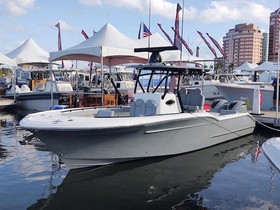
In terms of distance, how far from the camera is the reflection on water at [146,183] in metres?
5.83

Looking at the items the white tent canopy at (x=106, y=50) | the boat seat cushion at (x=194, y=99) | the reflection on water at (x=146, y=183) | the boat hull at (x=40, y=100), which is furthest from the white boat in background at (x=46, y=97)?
the reflection on water at (x=146, y=183)

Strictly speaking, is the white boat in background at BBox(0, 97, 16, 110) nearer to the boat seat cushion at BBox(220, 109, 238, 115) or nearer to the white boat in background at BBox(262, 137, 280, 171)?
the boat seat cushion at BBox(220, 109, 238, 115)

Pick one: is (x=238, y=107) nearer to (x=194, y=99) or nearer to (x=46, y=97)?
(x=194, y=99)

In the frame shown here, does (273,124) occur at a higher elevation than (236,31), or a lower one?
lower

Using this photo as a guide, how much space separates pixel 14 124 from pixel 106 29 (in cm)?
546

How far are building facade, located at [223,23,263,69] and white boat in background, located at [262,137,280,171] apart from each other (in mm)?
65356

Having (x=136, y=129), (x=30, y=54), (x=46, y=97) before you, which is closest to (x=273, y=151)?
(x=136, y=129)

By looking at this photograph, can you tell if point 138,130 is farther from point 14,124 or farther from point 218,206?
point 14,124

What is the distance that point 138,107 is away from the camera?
28.0ft

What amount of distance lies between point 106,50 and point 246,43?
62.6m

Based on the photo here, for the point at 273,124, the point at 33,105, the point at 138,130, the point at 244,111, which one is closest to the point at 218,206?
the point at 138,130

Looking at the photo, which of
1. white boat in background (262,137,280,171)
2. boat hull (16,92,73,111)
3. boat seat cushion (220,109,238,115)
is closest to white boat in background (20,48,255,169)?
boat seat cushion (220,109,238,115)

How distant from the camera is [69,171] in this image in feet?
24.7

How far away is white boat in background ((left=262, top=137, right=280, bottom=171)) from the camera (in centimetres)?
444
